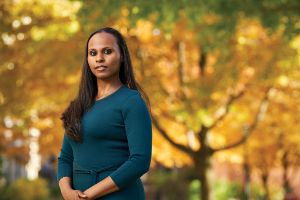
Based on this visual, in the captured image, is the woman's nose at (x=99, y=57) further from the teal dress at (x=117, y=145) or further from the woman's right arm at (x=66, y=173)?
the woman's right arm at (x=66, y=173)

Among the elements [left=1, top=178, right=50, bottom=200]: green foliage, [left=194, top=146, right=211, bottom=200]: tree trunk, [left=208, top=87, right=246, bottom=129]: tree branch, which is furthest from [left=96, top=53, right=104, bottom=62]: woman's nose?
[left=1, top=178, right=50, bottom=200]: green foliage

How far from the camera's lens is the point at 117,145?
3.37 meters

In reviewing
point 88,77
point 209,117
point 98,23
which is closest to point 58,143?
point 209,117

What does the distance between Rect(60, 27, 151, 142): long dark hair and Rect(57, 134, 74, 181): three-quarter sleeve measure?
13cm

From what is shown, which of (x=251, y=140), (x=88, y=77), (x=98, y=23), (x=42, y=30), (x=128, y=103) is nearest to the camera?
(x=128, y=103)

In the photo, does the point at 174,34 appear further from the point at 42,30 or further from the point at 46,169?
the point at 46,169

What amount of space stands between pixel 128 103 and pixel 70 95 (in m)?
13.4

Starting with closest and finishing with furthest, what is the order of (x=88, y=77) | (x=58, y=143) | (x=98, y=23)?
(x=88, y=77) → (x=98, y=23) → (x=58, y=143)

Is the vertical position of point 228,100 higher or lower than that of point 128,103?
lower

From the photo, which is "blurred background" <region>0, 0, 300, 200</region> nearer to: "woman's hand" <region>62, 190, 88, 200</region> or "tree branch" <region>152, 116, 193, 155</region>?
"tree branch" <region>152, 116, 193, 155</region>

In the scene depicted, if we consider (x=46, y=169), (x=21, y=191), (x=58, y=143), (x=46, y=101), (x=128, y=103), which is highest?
(x=128, y=103)

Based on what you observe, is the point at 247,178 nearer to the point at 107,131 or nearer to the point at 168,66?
the point at 168,66

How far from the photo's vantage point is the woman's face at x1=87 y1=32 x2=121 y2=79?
3.47m

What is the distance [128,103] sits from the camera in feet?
11.0
